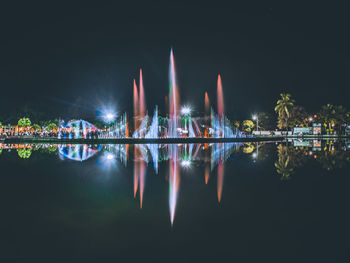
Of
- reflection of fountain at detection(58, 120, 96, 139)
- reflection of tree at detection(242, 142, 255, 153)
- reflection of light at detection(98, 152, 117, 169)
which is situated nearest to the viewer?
reflection of light at detection(98, 152, 117, 169)

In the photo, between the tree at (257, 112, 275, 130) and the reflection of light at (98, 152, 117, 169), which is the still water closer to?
the reflection of light at (98, 152, 117, 169)

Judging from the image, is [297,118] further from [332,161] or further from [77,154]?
[77,154]

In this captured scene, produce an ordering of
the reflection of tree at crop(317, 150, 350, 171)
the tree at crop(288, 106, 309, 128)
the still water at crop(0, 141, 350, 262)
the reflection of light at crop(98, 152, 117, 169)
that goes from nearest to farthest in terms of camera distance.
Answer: the still water at crop(0, 141, 350, 262) → the reflection of tree at crop(317, 150, 350, 171) → the reflection of light at crop(98, 152, 117, 169) → the tree at crop(288, 106, 309, 128)

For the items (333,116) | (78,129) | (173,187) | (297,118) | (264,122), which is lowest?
(173,187)

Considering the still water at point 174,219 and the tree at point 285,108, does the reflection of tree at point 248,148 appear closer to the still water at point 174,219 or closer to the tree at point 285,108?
the still water at point 174,219

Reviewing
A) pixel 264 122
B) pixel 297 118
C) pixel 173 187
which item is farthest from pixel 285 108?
pixel 173 187

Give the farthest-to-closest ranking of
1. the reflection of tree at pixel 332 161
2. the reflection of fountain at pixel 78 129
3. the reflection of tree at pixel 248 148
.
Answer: the reflection of fountain at pixel 78 129, the reflection of tree at pixel 248 148, the reflection of tree at pixel 332 161

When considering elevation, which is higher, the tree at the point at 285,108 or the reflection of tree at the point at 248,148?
the tree at the point at 285,108

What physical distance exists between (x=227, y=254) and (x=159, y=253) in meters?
0.92

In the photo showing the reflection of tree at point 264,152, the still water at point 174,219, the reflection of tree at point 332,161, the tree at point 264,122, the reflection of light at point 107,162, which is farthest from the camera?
the tree at point 264,122

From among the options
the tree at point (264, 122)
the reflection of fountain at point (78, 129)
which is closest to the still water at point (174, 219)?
the reflection of fountain at point (78, 129)

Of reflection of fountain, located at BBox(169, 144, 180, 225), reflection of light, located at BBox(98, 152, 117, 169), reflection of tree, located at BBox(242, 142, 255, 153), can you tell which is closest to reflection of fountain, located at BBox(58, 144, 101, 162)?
reflection of light, located at BBox(98, 152, 117, 169)

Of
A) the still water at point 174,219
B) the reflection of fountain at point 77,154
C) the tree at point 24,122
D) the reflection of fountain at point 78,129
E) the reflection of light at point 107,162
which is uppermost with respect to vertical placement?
the tree at point 24,122

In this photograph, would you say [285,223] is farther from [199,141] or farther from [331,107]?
[331,107]
